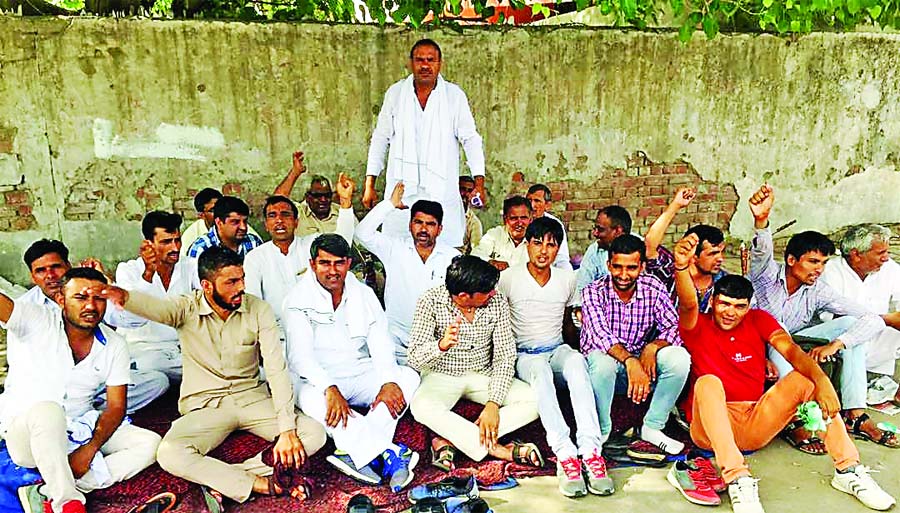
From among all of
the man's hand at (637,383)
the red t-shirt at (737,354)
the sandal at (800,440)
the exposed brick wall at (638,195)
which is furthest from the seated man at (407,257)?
the exposed brick wall at (638,195)

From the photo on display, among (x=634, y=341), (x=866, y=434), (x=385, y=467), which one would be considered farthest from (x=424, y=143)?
(x=866, y=434)

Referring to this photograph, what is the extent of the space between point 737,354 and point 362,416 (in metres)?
1.94

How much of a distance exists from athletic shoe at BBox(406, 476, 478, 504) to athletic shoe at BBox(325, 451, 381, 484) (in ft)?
0.65

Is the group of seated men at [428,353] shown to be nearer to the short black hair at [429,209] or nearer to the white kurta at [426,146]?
the short black hair at [429,209]

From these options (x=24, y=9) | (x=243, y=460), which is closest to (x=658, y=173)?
(x=243, y=460)

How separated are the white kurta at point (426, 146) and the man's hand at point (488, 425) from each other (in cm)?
189

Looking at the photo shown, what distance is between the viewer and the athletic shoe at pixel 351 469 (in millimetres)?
3572

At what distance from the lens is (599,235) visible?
4691 millimetres

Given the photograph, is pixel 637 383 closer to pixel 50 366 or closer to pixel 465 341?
pixel 465 341

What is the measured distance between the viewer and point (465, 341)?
3.95 meters

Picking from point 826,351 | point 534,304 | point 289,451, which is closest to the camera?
point 289,451

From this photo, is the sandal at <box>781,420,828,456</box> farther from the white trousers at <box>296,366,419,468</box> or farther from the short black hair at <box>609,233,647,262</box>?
the white trousers at <box>296,366,419,468</box>

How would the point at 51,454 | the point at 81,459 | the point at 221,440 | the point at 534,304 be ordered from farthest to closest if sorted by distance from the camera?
the point at 534,304 < the point at 221,440 < the point at 81,459 < the point at 51,454

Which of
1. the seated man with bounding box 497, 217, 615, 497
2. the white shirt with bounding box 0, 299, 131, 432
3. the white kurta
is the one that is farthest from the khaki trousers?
the white kurta
